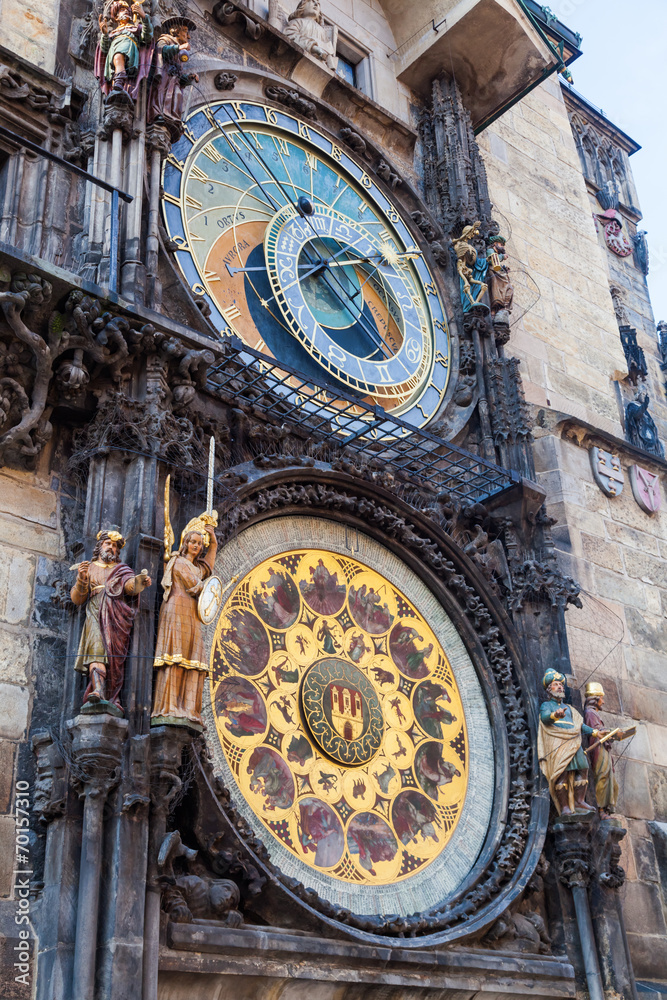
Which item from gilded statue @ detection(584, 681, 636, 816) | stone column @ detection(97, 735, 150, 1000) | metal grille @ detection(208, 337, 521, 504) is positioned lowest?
stone column @ detection(97, 735, 150, 1000)

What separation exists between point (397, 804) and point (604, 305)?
6674mm

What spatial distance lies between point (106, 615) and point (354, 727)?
1906 mm

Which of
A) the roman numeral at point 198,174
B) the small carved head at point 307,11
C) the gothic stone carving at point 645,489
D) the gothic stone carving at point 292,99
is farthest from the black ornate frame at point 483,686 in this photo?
the small carved head at point 307,11

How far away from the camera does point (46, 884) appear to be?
4906 millimetres

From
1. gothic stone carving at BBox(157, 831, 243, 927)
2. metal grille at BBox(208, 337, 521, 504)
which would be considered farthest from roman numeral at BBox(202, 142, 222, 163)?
gothic stone carving at BBox(157, 831, 243, 927)

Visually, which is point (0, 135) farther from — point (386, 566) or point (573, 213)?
point (573, 213)

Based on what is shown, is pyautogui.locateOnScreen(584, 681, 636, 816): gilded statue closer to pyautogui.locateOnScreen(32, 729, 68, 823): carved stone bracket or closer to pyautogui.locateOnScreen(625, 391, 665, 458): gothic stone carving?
pyautogui.locateOnScreen(32, 729, 68, 823): carved stone bracket

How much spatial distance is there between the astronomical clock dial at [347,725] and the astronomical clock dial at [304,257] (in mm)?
1570

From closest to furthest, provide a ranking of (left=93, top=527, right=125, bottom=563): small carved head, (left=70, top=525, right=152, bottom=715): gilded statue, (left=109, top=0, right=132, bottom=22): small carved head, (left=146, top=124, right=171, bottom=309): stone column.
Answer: (left=70, top=525, right=152, bottom=715): gilded statue < (left=93, top=527, right=125, bottom=563): small carved head < (left=146, top=124, right=171, bottom=309): stone column < (left=109, top=0, right=132, bottom=22): small carved head

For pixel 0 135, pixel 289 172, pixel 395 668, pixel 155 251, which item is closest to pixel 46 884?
pixel 395 668

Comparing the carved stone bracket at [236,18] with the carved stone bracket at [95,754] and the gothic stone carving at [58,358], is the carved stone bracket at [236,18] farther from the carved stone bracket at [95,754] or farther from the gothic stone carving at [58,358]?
the carved stone bracket at [95,754]

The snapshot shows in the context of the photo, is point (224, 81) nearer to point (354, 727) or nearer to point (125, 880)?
point (354, 727)

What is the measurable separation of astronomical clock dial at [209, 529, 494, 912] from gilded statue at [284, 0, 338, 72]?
4.42 metres

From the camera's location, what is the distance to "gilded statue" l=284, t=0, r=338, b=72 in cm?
929
